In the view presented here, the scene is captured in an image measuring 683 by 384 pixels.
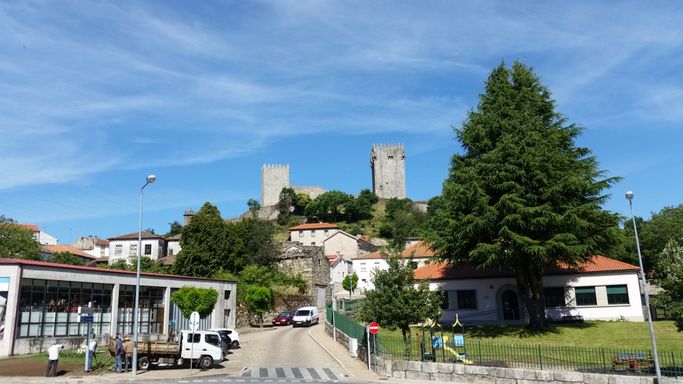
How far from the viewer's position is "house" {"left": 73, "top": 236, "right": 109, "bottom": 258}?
111 meters

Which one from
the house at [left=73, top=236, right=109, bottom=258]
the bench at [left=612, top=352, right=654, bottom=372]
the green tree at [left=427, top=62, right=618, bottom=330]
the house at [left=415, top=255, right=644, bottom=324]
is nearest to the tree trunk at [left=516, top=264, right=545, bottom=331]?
the green tree at [left=427, top=62, right=618, bottom=330]

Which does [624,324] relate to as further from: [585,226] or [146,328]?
[146,328]

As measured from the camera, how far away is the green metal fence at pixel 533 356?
60.4 feet

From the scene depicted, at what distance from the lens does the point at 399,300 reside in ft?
89.5

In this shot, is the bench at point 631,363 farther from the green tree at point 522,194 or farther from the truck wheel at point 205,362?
the truck wheel at point 205,362

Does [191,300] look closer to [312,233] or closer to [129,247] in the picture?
[129,247]

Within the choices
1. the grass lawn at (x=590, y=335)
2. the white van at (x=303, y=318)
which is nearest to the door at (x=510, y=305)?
the grass lawn at (x=590, y=335)

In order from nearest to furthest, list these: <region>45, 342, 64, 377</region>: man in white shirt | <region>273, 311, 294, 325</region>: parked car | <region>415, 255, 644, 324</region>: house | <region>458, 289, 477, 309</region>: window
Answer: <region>45, 342, 64, 377</region>: man in white shirt → <region>415, 255, 644, 324</region>: house → <region>458, 289, 477, 309</region>: window → <region>273, 311, 294, 325</region>: parked car

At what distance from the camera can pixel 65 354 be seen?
27.0m

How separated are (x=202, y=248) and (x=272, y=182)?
96.1 m

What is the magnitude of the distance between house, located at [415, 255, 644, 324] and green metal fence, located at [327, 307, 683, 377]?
15961mm

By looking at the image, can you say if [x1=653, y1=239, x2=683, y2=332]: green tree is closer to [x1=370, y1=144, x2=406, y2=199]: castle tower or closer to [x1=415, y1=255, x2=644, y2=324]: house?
[x1=415, y1=255, x2=644, y2=324]: house

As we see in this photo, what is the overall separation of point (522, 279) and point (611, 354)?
58.9ft

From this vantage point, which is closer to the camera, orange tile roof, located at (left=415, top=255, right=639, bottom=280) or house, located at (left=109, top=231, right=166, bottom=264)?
orange tile roof, located at (left=415, top=255, right=639, bottom=280)
